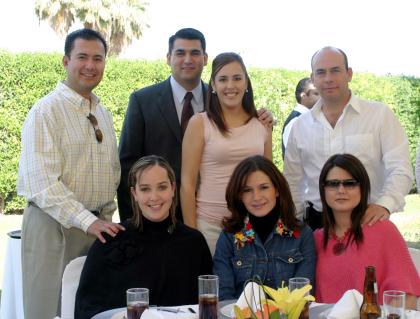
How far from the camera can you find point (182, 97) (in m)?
4.20

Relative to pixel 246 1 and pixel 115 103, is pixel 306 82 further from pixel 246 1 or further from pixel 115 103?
pixel 246 1

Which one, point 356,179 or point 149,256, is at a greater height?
point 356,179

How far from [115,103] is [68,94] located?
692 cm

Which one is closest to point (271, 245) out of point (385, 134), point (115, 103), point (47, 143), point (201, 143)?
point (201, 143)

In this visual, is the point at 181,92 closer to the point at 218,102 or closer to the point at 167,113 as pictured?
the point at 167,113

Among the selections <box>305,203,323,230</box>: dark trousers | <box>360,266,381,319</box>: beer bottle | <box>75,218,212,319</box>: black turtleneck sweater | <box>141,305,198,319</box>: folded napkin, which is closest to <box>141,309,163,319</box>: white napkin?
<box>141,305,198,319</box>: folded napkin

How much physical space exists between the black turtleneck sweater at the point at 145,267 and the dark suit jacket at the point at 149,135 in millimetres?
723

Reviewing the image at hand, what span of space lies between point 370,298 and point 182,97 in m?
2.21

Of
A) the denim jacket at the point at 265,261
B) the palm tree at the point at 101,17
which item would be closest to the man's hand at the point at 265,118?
the denim jacket at the point at 265,261

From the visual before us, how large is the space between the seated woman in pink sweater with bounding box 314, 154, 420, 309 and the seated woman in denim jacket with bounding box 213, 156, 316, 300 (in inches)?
3.4

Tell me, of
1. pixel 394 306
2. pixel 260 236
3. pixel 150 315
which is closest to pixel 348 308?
pixel 394 306

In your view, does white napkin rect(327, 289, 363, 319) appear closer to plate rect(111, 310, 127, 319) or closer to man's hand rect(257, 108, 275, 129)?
plate rect(111, 310, 127, 319)

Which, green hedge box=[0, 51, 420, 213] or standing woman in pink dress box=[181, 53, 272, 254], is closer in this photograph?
standing woman in pink dress box=[181, 53, 272, 254]

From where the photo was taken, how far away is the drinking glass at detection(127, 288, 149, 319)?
231cm
